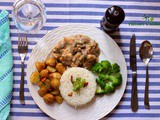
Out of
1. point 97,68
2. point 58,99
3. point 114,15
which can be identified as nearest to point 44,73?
point 58,99

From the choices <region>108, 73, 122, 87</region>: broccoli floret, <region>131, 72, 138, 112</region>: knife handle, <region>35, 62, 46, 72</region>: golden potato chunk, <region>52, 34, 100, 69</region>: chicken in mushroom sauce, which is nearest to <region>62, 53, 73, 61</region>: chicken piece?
<region>52, 34, 100, 69</region>: chicken in mushroom sauce

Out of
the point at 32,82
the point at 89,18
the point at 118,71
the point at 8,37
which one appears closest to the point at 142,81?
the point at 118,71

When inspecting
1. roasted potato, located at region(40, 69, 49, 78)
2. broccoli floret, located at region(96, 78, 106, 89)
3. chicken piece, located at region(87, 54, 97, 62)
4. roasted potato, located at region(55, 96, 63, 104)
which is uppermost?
chicken piece, located at region(87, 54, 97, 62)

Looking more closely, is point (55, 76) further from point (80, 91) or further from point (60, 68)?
point (80, 91)

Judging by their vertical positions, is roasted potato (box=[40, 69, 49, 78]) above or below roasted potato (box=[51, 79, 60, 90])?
above

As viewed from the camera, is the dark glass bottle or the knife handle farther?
the knife handle

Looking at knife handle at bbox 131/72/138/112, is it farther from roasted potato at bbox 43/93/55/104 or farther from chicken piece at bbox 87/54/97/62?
roasted potato at bbox 43/93/55/104
